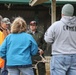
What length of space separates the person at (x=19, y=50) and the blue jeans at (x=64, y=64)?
648 millimetres

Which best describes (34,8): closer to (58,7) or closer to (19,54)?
(58,7)

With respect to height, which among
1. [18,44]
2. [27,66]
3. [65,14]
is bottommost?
[27,66]

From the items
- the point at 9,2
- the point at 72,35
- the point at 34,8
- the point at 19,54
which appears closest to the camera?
the point at 72,35

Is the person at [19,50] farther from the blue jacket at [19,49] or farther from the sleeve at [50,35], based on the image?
the sleeve at [50,35]

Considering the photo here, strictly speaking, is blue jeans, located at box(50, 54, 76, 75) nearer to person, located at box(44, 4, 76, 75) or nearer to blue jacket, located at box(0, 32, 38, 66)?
person, located at box(44, 4, 76, 75)

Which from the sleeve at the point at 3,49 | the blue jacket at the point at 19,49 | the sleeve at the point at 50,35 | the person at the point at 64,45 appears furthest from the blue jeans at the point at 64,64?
the sleeve at the point at 3,49

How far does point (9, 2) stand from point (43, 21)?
1599 mm

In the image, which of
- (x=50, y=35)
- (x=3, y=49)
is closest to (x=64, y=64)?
(x=50, y=35)

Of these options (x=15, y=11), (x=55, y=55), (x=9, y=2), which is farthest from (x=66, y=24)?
(x=15, y=11)

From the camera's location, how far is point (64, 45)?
5707 millimetres

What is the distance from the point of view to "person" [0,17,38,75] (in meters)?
6.12

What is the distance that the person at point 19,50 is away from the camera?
6121 millimetres

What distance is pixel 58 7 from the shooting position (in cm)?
1195

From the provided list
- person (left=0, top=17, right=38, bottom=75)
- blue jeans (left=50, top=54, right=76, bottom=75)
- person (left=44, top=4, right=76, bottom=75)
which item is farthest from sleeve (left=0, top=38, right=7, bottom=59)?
blue jeans (left=50, top=54, right=76, bottom=75)
